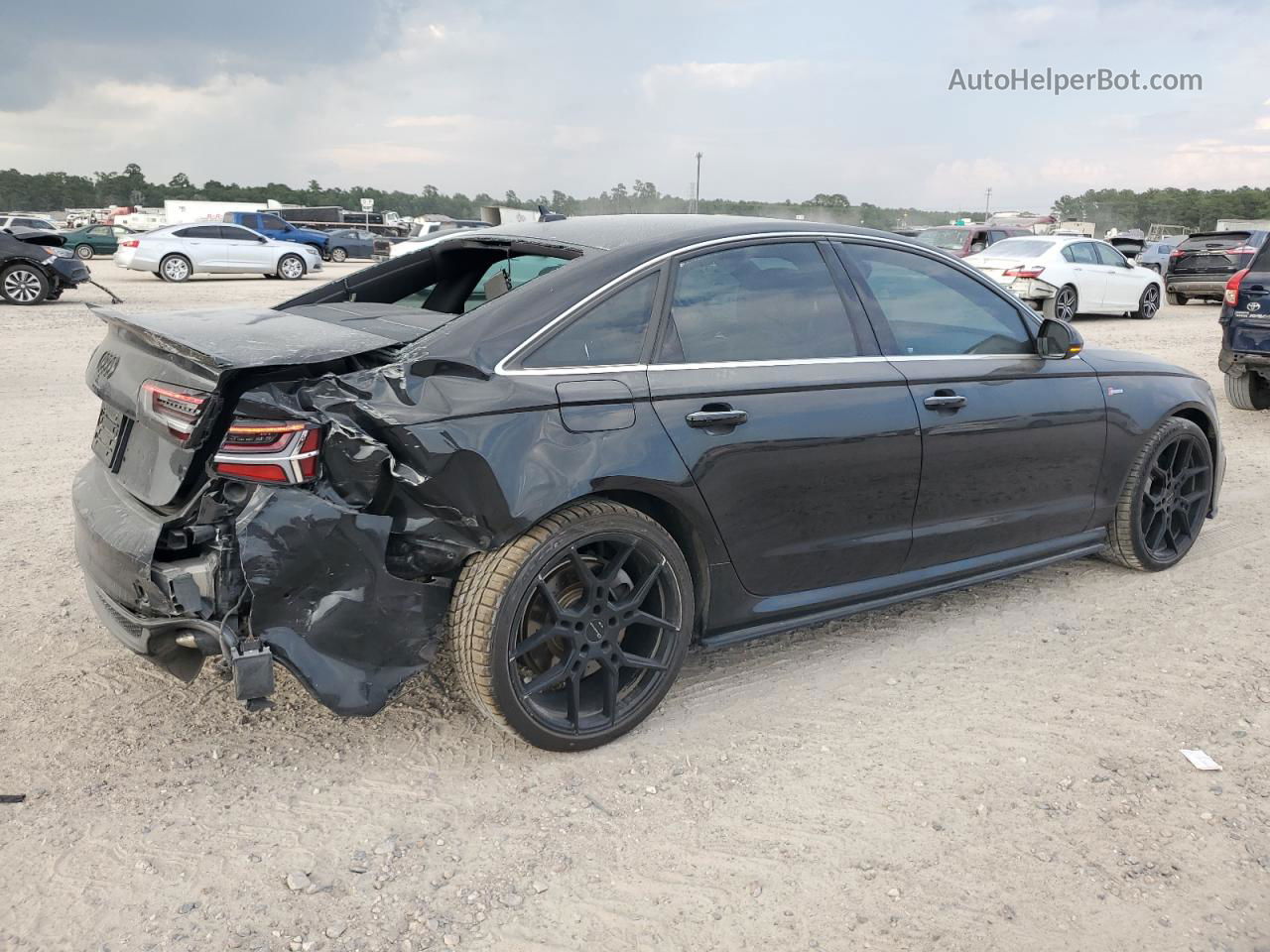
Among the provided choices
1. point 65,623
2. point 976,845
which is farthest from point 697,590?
point 65,623

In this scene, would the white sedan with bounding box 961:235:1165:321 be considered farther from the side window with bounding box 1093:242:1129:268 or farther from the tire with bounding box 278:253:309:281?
the tire with bounding box 278:253:309:281

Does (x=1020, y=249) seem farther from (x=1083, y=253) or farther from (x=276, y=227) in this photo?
(x=276, y=227)

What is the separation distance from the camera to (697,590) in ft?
11.1

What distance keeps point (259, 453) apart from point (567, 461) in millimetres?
852

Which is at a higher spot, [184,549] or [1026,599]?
[184,549]

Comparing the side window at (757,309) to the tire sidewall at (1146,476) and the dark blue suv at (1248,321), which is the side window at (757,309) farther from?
the dark blue suv at (1248,321)

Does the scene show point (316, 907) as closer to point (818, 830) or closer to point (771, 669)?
point (818, 830)

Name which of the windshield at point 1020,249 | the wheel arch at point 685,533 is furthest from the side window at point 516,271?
the windshield at point 1020,249

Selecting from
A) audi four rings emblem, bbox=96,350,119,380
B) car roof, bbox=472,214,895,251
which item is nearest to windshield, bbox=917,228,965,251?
car roof, bbox=472,214,895,251

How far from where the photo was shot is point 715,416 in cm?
323

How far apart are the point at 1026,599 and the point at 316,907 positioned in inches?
131

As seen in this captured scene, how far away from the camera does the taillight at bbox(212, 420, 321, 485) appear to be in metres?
2.73

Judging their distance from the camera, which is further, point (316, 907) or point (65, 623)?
point (65, 623)

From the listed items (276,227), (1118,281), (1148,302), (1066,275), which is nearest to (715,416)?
(1066,275)
